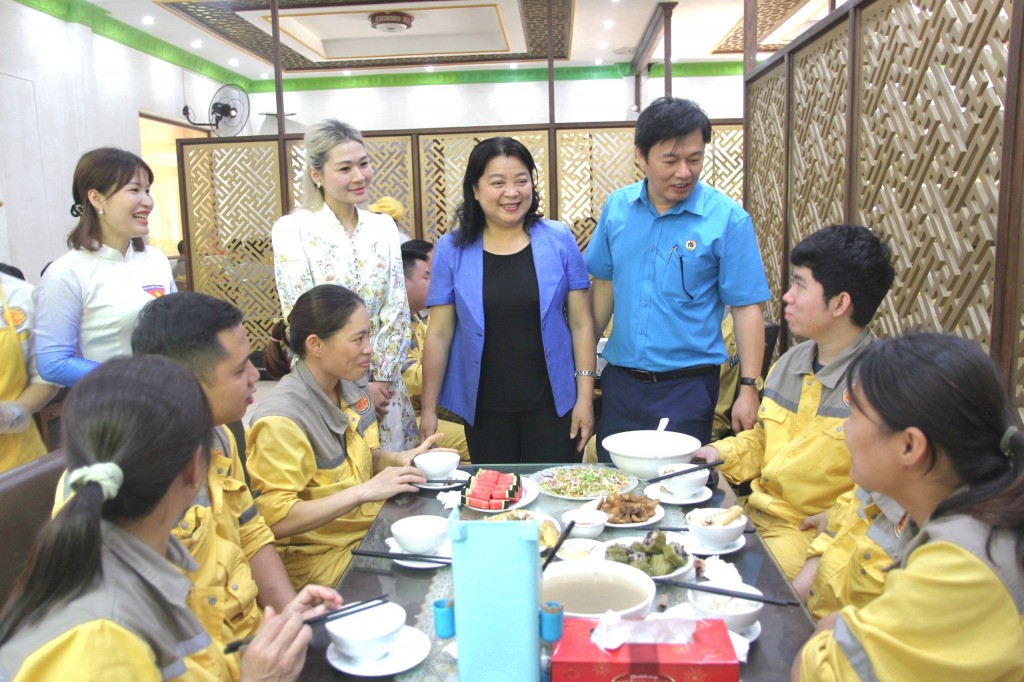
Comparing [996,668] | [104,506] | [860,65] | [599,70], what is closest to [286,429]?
[104,506]

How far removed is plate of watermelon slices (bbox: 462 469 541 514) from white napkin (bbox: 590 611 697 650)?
0.66 meters

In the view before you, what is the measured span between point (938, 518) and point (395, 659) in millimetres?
756

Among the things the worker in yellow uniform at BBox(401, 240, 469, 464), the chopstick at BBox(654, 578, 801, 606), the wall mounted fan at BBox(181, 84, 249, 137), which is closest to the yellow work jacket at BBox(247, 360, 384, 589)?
the chopstick at BBox(654, 578, 801, 606)

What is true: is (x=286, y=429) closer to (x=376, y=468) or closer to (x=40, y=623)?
(x=376, y=468)

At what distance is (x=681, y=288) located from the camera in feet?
7.38

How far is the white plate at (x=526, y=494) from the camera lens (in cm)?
156

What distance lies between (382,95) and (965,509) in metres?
11.0

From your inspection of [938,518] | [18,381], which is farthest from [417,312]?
[938,518]

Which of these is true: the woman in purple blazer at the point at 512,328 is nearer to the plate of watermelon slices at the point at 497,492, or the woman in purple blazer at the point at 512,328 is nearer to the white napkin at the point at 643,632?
the plate of watermelon slices at the point at 497,492

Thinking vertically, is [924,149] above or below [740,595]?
above

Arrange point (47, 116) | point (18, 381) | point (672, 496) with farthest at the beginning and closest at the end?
point (47, 116) → point (18, 381) → point (672, 496)

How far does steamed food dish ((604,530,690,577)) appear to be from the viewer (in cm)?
121

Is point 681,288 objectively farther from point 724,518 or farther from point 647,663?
point 647,663

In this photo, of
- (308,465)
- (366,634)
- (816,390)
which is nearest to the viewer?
(366,634)
